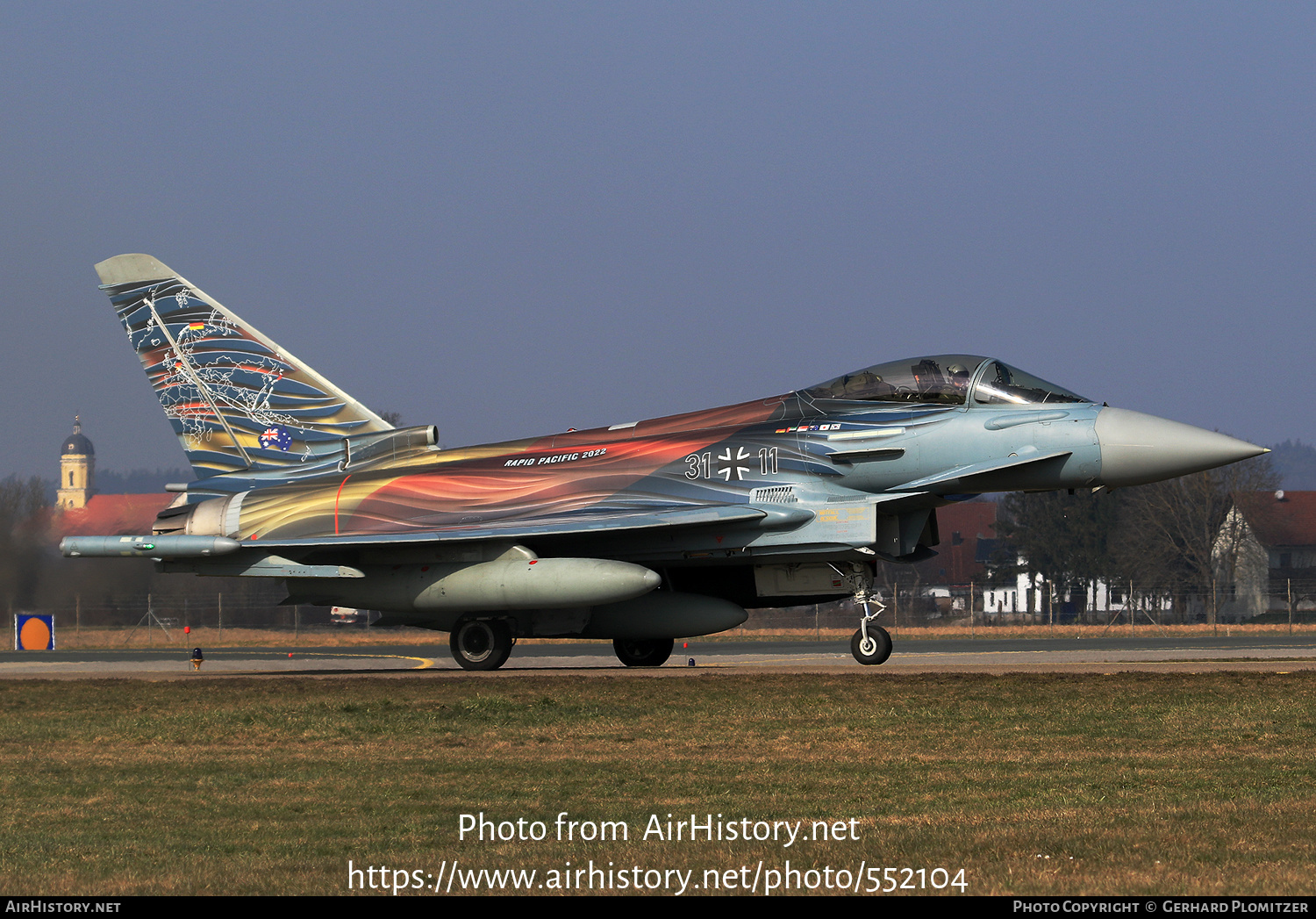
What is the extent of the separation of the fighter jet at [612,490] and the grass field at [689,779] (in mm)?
3046

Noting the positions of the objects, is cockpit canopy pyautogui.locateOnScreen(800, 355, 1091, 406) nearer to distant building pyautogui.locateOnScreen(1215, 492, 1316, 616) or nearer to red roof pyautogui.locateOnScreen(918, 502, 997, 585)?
distant building pyautogui.locateOnScreen(1215, 492, 1316, 616)

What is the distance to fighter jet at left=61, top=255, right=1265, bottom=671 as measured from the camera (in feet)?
58.2

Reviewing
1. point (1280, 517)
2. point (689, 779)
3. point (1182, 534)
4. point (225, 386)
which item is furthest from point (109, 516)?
point (1280, 517)

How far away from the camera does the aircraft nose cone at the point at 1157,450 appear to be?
17.0 meters

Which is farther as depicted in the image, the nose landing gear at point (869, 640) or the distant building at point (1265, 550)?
the distant building at point (1265, 550)

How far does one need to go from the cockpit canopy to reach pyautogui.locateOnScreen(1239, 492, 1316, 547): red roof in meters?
59.0

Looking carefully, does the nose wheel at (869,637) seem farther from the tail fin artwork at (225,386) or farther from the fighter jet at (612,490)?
the tail fin artwork at (225,386)

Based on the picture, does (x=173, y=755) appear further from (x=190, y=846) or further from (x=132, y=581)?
(x=132, y=581)

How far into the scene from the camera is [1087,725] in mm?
11352

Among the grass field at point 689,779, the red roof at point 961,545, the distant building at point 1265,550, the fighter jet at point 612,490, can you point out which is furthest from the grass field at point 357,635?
the red roof at point 961,545

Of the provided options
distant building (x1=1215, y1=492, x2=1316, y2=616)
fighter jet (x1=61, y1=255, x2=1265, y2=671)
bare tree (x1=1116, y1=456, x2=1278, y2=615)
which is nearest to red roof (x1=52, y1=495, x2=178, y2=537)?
fighter jet (x1=61, y1=255, x2=1265, y2=671)
